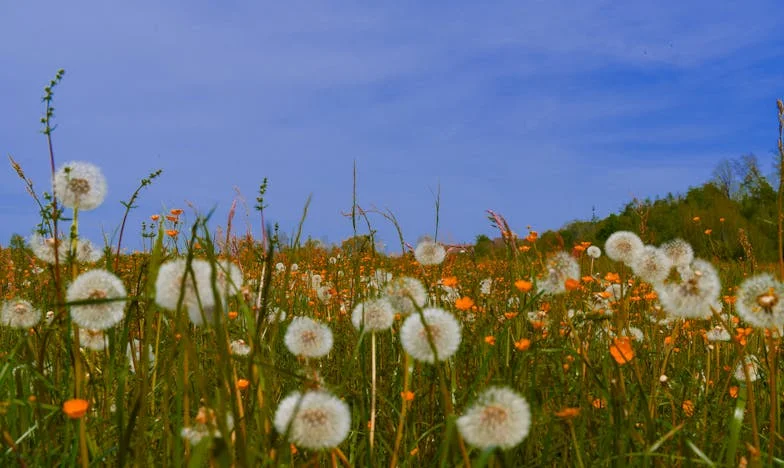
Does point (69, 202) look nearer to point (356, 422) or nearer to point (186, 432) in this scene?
point (186, 432)

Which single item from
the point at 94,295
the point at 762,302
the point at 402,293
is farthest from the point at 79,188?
the point at 762,302

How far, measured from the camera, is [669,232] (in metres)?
27.0

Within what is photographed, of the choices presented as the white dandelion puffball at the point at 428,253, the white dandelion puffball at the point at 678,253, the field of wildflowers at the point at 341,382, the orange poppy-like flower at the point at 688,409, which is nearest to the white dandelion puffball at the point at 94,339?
the field of wildflowers at the point at 341,382

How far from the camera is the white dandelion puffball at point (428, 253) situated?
2.62 metres

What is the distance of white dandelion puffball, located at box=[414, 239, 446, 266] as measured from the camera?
2.62 meters

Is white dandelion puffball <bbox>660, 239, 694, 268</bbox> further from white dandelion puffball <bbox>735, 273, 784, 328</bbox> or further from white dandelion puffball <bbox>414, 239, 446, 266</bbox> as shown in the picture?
white dandelion puffball <bbox>414, 239, 446, 266</bbox>

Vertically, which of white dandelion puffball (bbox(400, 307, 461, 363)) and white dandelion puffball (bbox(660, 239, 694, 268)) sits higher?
white dandelion puffball (bbox(660, 239, 694, 268))

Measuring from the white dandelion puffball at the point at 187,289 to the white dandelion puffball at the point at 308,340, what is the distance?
48 centimetres

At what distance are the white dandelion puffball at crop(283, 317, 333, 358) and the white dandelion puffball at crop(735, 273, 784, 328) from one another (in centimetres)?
113

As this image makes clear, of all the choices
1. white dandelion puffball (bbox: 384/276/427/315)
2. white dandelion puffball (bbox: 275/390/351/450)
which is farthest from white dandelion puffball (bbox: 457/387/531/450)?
white dandelion puffball (bbox: 384/276/427/315)

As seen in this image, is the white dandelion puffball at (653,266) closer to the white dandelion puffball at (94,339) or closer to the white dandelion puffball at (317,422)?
the white dandelion puffball at (317,422)

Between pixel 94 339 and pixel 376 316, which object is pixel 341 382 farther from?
pixel 94 339

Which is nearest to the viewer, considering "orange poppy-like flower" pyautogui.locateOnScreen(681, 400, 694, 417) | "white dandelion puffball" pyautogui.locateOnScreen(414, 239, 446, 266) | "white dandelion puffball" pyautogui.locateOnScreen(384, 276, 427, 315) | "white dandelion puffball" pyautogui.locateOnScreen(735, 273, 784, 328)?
"white dandelion puffball" pyautogui.locateOnScreen(735, 273, 784, 328)

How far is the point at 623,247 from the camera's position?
254cm
